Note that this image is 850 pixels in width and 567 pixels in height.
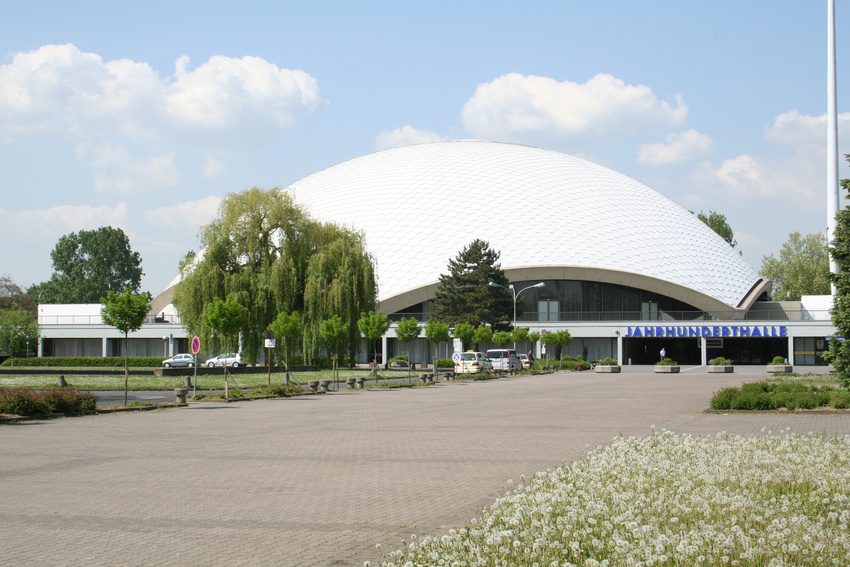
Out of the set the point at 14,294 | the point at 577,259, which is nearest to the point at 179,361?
the point at 577,259

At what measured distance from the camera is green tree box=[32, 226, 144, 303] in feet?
329

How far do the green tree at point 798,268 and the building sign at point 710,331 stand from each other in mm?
27291

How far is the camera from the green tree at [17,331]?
5453 centimetres

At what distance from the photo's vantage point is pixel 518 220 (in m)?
57.8

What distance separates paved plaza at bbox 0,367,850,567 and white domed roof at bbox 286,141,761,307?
37.8m

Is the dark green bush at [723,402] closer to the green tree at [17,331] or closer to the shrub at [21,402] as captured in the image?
the shrub at [21,402]

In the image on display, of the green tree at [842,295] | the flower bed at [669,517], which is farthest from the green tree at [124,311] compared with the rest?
the green tree at [842,295]

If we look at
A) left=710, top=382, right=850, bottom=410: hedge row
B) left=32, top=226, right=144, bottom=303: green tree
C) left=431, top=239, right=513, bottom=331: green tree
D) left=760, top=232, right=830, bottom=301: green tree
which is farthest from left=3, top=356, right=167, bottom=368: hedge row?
left=760, top=232, right=830, bottom=301: green tree

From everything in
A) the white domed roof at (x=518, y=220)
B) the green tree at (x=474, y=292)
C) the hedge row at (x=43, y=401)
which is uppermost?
the white domed roof at (x=518, y=220)

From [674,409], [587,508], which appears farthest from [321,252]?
[587,508]

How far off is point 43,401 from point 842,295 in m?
19.0

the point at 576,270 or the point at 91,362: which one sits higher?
the point at 576,270

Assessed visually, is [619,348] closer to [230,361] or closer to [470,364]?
[470,364]

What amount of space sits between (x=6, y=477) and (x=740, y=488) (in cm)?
818
